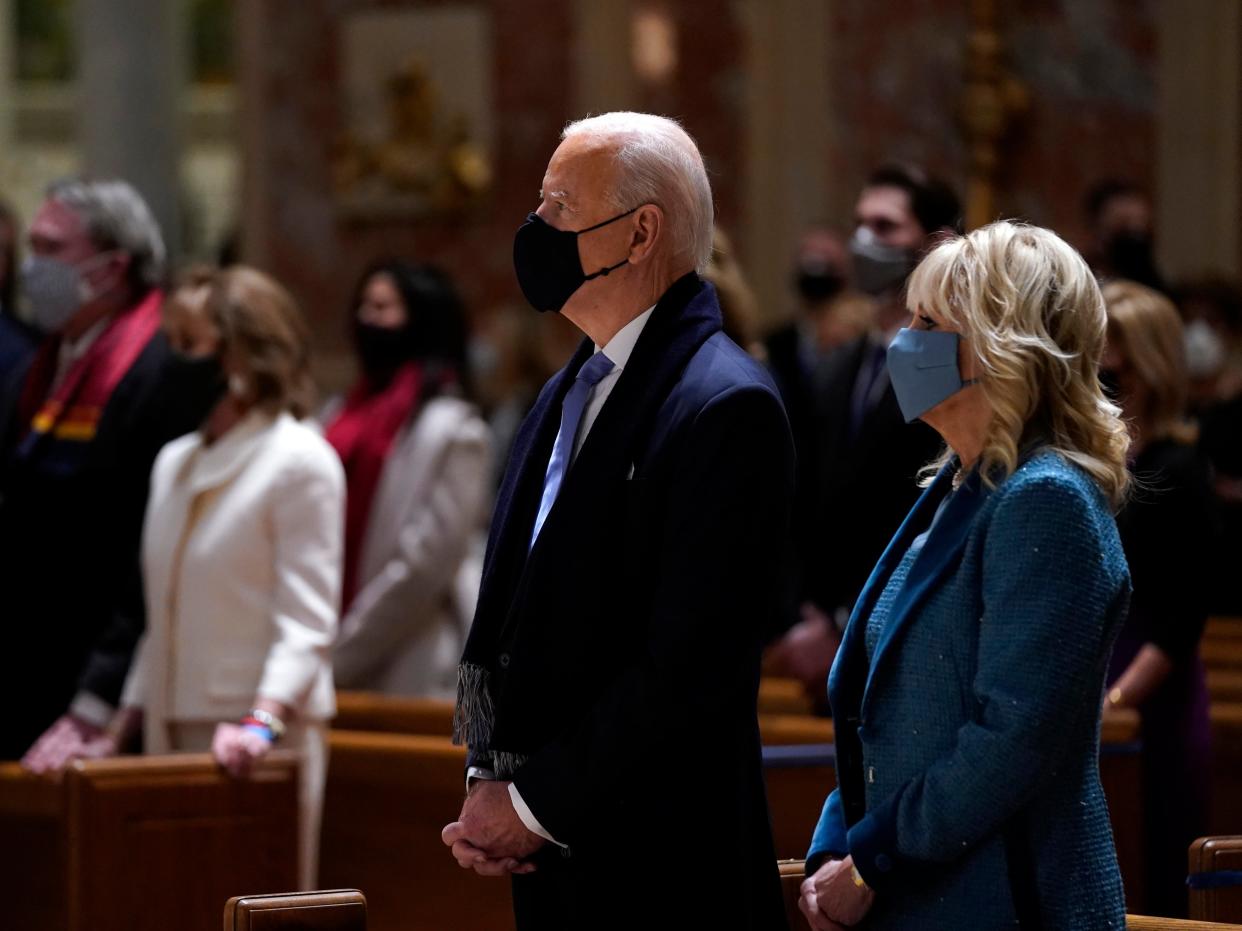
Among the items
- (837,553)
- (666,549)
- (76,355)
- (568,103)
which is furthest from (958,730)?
(568,103)

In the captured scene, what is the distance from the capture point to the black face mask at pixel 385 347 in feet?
18.4

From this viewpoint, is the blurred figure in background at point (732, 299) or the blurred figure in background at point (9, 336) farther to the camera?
the blurred figure in background at point (9, 336)

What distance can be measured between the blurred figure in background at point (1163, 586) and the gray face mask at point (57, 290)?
2.47m

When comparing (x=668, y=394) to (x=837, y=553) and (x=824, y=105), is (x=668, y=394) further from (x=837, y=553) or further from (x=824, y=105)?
(x=824, y=105)

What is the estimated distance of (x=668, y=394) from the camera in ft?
8.75

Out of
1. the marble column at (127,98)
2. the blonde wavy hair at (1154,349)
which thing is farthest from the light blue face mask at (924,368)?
the marble column at (127,98)

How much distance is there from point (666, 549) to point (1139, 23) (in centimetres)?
726

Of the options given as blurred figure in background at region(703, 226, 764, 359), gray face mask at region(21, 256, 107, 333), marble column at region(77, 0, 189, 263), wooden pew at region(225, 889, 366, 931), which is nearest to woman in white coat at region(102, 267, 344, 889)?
gray face mask at region(21, 256, 107, 333)

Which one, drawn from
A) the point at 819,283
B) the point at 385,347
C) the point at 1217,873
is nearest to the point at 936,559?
the point at 1217,873

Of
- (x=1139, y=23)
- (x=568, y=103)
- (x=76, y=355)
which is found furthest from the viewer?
(x=568, y=103)

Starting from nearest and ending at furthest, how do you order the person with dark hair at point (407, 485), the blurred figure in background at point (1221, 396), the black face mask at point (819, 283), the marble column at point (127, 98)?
the person with dark hair at point (407, 485) → the blurred figure in background at point (1221, 396) → the black face mask at point (819, 283) → the marble column at point (127, 98)

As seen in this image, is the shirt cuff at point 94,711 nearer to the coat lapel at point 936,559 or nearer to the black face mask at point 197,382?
the black face mask at point 197,382

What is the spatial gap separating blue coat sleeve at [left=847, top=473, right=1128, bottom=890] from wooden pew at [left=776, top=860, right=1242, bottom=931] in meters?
0.34

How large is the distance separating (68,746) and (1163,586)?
2414 mm
